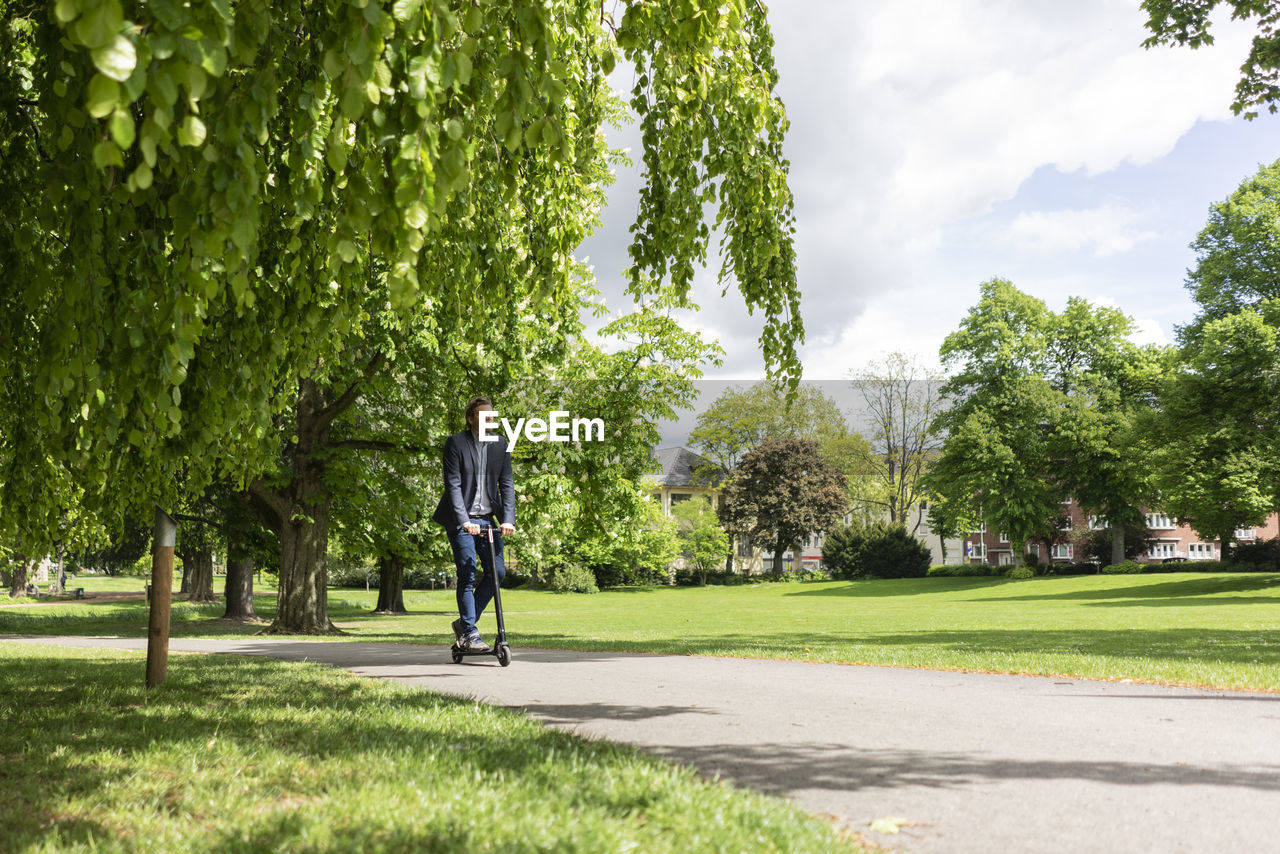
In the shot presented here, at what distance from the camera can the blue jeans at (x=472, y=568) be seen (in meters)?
7.36

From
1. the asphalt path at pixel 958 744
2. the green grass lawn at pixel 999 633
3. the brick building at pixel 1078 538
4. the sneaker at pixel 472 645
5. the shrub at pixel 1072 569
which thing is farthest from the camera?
the brick building at pixel 1078 538

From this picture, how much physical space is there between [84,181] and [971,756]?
4453 millimetres

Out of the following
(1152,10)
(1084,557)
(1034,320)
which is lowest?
(1084,557)

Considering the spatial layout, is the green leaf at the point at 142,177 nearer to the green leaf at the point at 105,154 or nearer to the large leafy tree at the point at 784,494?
the green leaf at the point at 105,154

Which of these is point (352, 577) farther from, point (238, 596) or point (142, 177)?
point (142, 177)

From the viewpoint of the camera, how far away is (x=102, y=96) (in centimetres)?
191

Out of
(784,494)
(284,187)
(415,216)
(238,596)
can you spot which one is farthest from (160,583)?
(784,494)

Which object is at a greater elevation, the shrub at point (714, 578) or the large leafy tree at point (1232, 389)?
the large leafy tree at point (1232, 389)

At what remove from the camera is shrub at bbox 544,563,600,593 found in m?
55.0

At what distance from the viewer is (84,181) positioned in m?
3.77

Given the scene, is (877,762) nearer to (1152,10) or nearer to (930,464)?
(1152,10)

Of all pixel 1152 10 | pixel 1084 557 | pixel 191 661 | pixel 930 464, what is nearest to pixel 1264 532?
pixel 1084 557

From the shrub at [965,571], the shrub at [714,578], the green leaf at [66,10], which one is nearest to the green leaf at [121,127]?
the green leaf at [66,10]

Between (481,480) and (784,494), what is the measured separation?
53350mm
